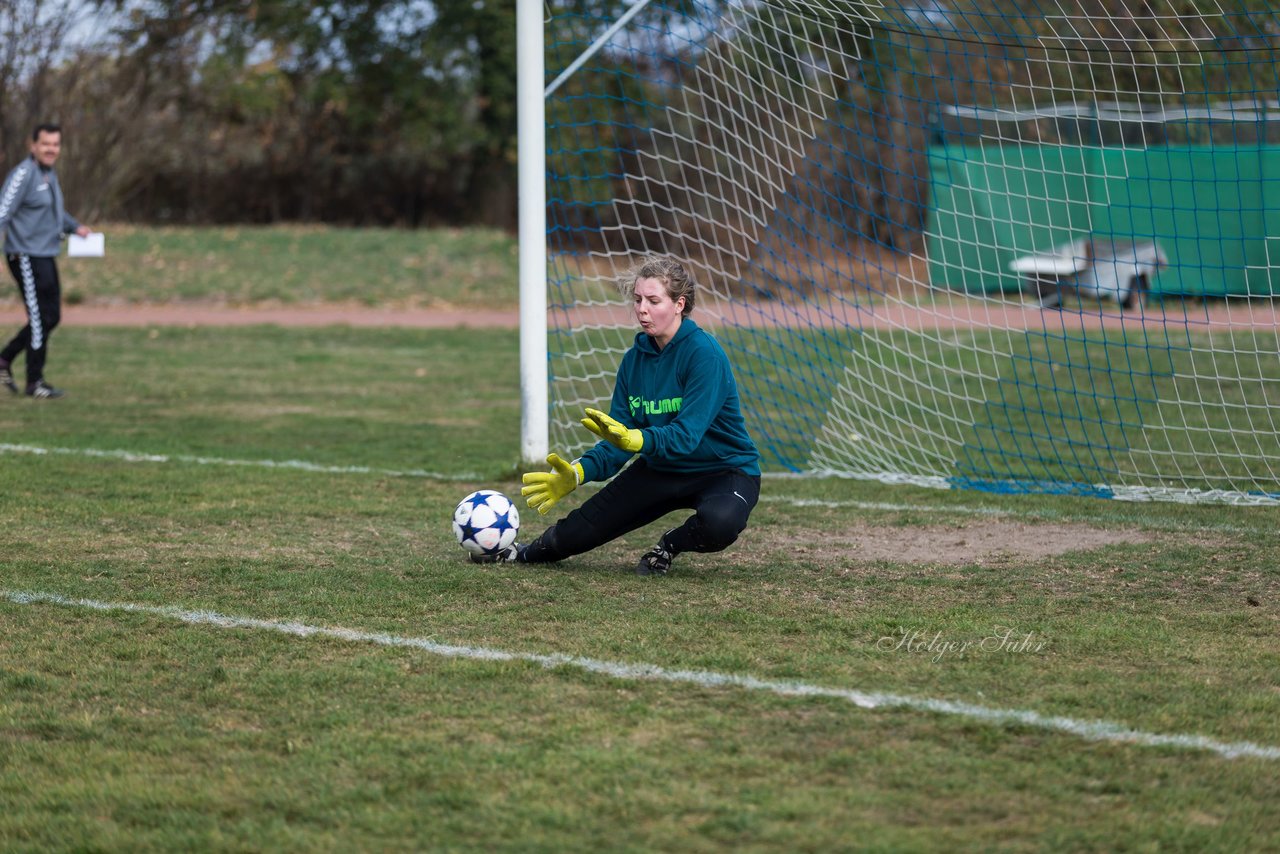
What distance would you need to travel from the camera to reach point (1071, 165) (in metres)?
21.0

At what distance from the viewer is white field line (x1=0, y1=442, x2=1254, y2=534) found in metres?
6.66

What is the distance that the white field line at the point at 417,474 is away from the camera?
6664mm

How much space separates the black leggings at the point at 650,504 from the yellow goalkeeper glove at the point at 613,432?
39 centimetres

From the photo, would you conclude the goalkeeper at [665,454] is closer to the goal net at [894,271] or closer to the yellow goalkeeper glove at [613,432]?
the yellow goalkeeper glove at [613,432]

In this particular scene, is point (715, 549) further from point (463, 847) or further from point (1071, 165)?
point (1071, 165)

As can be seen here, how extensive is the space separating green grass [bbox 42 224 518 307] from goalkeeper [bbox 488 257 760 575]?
14901 mm

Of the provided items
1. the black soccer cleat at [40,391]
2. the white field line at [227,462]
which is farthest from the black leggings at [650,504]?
the black soccer cleat at [40,391]

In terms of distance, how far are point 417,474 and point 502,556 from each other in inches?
87.7

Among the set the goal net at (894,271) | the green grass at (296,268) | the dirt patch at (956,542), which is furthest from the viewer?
the green grass at (296,268)

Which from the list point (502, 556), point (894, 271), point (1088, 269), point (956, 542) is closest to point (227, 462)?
point (502, 556)

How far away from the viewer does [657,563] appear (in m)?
5.43

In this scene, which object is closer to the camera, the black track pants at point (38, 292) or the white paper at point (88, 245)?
the white paper at point (88, 245)

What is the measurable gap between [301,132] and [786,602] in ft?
87.5

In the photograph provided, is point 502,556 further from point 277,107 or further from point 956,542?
point 277,107
